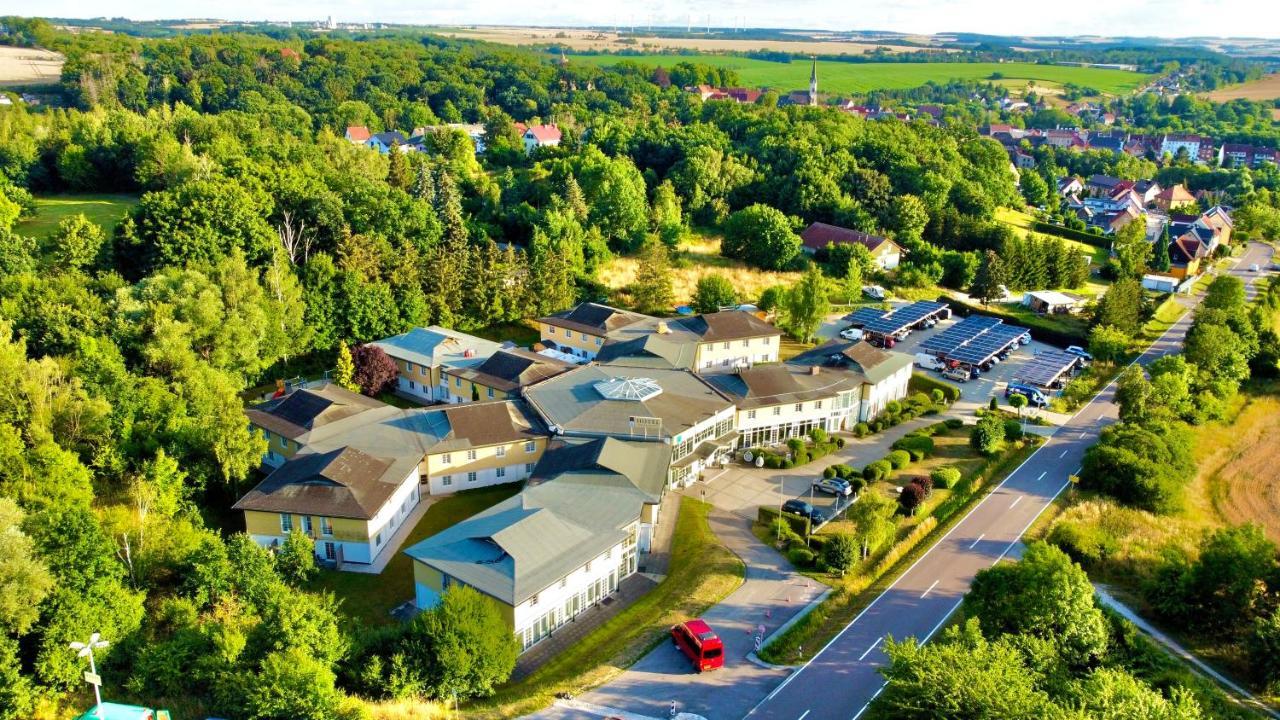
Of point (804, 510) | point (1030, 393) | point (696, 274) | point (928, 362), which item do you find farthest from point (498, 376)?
point (1030, 393)

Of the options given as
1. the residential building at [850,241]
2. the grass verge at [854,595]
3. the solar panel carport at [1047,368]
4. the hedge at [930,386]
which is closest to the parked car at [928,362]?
the hedge at [930,386]

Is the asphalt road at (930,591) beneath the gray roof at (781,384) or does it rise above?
beneath

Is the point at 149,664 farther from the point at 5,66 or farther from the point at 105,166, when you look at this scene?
the point at 5,66

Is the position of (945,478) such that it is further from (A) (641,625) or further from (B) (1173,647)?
(A) (641,625)

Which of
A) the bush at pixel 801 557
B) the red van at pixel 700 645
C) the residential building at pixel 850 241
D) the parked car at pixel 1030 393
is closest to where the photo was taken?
the red van at pixel 700 645

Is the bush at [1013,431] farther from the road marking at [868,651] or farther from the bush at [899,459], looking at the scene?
the road marking at [868,651]

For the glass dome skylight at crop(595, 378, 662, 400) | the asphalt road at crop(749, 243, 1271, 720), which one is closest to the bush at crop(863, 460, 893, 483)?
the asphalt road at crop(749, 243, 1271, 720)
